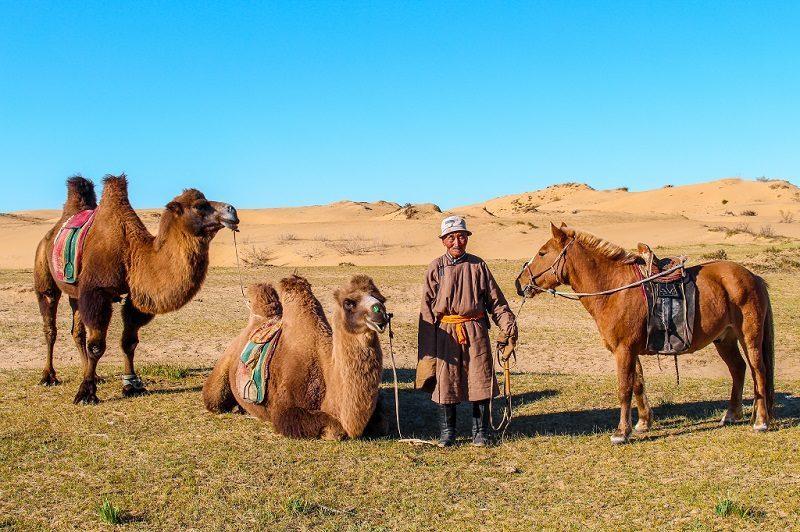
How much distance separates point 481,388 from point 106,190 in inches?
210

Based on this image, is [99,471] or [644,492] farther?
[99,471]

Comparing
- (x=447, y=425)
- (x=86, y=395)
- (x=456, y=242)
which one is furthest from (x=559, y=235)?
(x=86, y=395)

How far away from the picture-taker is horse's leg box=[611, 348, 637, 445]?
690 centimetres

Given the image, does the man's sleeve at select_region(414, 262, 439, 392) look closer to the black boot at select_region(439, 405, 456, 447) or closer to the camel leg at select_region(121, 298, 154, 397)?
the black boot at select_region(439, 405, 456, 447)

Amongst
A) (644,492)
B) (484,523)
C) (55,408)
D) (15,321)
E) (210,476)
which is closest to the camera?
(484,523)

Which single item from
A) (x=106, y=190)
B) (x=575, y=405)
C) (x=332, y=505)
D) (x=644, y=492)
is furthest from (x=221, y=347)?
(x=644, y=492)

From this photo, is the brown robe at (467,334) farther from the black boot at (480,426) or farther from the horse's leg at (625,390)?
the horse's leg at (625,390)

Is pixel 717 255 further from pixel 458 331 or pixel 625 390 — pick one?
pixel 458 331

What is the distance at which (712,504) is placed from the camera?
17.2ft

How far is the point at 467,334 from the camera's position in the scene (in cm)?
678

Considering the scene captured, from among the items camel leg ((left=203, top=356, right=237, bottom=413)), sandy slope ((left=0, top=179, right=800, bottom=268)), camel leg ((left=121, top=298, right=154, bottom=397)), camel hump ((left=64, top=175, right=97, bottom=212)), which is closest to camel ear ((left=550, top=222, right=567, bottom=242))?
camel leg ((left=203, top=356, right=237, bottom=413))

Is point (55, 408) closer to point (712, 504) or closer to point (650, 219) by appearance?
point (712, 504)

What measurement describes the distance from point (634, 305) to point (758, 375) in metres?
1.42

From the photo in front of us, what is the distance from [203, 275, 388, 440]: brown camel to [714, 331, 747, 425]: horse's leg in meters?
3.58
